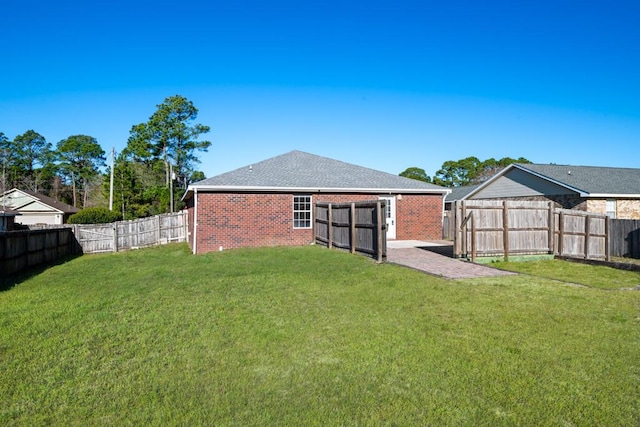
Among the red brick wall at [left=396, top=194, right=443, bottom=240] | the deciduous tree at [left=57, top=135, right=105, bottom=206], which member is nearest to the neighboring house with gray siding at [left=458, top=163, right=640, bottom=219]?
the red brick wall at [left=396, top=194, right=443, bottom=240]

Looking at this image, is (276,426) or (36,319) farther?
(36,319)

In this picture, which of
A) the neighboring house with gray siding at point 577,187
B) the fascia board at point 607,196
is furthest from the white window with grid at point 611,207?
the fascia board at point 607,196

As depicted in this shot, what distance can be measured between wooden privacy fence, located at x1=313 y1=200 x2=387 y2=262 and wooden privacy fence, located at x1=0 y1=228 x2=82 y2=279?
32.0ft

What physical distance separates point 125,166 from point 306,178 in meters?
27.9

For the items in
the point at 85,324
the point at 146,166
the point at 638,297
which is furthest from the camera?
the point at 146,166

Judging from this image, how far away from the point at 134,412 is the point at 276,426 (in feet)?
3.99

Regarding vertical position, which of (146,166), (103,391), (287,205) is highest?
(146,166)

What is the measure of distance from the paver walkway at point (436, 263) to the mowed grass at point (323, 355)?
1420mm

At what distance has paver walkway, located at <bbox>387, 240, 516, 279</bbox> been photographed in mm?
9953

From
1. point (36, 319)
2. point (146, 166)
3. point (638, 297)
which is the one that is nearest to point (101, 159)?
point (146, 166)

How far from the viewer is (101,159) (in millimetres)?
66062

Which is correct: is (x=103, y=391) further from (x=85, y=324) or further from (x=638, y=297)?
(x=638, y=297)

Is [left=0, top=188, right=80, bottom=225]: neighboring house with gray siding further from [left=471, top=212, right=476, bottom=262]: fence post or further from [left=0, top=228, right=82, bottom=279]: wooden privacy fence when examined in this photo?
[left=471, top=212, right=476, bottom=262]: fence post

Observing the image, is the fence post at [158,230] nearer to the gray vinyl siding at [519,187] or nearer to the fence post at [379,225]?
the fence post at [379,225]
